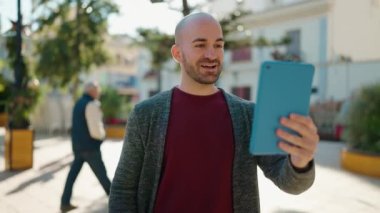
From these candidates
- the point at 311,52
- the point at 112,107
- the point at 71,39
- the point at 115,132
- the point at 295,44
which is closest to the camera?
the point at 71,39

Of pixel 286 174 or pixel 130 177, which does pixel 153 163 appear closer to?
pixel 130 177

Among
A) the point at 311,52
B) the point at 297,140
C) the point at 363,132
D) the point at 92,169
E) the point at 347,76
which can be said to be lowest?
the point at 92,169

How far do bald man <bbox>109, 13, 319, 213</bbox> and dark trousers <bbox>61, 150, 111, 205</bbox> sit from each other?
13.4ft

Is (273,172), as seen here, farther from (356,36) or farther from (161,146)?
(356,36)

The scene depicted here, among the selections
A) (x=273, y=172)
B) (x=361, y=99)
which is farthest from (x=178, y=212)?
(x=361, y=99)

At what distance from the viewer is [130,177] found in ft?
6.04

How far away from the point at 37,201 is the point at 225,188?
534cm

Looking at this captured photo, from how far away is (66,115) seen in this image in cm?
1984

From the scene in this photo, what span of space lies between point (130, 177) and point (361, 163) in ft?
26.6

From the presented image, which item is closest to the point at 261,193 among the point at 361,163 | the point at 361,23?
the point at 361,163

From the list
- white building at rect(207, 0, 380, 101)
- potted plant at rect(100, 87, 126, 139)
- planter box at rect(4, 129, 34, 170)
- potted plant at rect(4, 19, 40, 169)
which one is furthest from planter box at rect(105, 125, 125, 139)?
planter box at rect(4, 129, 34, 170)

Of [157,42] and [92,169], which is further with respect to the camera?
[157,42]

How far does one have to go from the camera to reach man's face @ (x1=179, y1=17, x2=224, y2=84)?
1776 mm

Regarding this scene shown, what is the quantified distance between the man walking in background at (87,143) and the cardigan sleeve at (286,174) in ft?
13.8
